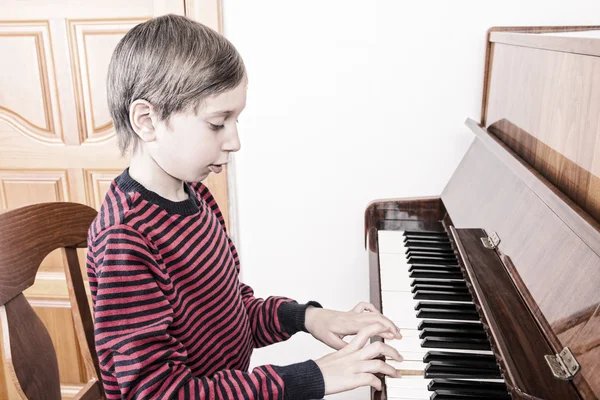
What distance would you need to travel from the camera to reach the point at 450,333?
927 millimetres

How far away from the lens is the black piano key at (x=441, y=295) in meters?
1.04

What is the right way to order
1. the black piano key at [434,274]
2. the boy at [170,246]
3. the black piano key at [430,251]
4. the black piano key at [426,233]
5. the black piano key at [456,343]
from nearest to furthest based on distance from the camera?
1. the boy at [170,246]
2. the black piano key at [456,343]
3. the black piano key at [434,274]
4. the black piano key at [430,251]
5. the black piano key at [426,233]

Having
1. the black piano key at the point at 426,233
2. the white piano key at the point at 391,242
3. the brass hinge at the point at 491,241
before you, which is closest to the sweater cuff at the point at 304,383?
the brass hinge at the point at 491,241

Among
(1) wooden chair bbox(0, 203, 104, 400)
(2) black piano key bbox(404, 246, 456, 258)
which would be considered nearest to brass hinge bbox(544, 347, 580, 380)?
(2) black piano key bbox(404, 246, 456, 258)

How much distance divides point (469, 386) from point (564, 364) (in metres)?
0.15

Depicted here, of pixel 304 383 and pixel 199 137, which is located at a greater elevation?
pixel 199 137

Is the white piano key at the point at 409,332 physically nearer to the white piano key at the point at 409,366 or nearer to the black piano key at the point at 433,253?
the white piano key at the point at 409,366

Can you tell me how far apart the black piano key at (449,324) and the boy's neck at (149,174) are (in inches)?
20.0

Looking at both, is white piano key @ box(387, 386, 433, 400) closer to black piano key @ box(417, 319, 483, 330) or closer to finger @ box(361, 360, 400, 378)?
finger @ box(361, 360, 400, 378)

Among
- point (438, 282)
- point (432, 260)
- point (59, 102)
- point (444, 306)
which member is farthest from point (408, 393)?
point (59, 102)

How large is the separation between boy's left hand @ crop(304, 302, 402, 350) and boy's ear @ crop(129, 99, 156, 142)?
48cm

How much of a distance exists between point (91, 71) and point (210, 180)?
52 centimetres

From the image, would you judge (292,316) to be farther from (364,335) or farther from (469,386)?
(469,386)

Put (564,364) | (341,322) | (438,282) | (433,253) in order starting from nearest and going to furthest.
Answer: (564,364) < (341,322) < (438,282) < (433,253)
